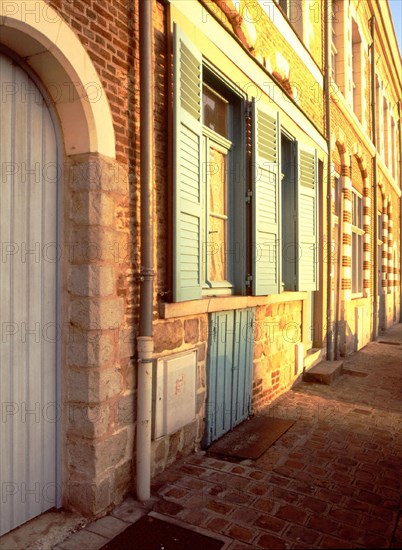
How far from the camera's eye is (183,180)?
3680mm

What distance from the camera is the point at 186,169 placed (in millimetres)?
3721

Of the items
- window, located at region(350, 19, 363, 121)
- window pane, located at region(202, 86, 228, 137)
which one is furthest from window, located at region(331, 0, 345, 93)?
window pane, located at region(202, 86, 228, 137)

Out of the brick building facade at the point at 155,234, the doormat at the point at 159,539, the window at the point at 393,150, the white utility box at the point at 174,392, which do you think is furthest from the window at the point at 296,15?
the window at the point at 393,150

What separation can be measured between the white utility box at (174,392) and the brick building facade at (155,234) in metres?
0.02

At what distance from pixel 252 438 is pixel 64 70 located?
11.4 feet

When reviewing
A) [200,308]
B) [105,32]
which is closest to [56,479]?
[200,308]

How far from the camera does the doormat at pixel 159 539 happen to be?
2.61 m

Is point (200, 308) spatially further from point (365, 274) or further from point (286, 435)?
point (365, 274)

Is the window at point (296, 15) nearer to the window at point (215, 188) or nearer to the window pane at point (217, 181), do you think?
the window at point (215, 188)

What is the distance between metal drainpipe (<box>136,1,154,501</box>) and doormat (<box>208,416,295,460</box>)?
3.55 feet

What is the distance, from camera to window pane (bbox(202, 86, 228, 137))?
15.0ft

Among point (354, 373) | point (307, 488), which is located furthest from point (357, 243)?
point (307, 488)

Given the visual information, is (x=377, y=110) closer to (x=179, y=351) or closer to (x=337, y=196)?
(x=337, y=196)

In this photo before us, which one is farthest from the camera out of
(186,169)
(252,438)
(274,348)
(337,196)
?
(337,196)
